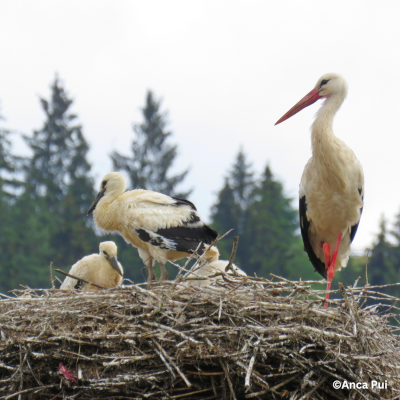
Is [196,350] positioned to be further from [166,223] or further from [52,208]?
[52,208]

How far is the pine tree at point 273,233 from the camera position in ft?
92.9

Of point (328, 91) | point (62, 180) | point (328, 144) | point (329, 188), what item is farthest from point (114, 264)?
point (62, 180)

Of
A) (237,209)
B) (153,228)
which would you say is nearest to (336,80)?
(153,228)

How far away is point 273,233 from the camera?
30.0 metres

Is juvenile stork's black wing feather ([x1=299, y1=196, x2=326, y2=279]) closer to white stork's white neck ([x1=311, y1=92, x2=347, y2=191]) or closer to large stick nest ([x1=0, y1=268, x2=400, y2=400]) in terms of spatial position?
white stork's white neck ([x1=311, y1=92, x2=347, y2=191])

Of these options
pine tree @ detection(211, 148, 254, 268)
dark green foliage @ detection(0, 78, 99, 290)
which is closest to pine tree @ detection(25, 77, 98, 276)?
dark green foliage @ detection(0, 78, 99, 290)

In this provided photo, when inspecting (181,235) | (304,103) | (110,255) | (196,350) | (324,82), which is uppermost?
(324,82)

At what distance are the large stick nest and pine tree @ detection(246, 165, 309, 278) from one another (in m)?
22.9

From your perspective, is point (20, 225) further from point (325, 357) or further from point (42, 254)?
point (325, 357)

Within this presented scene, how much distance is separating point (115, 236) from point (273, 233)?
8.16 metres

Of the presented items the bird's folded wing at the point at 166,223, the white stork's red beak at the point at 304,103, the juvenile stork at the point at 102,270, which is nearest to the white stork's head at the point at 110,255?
the juvenile stork at the point at 102,270

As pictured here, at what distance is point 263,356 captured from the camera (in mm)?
3256

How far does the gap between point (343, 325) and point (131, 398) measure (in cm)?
121

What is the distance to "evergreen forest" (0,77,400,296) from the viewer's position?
85.2ft
